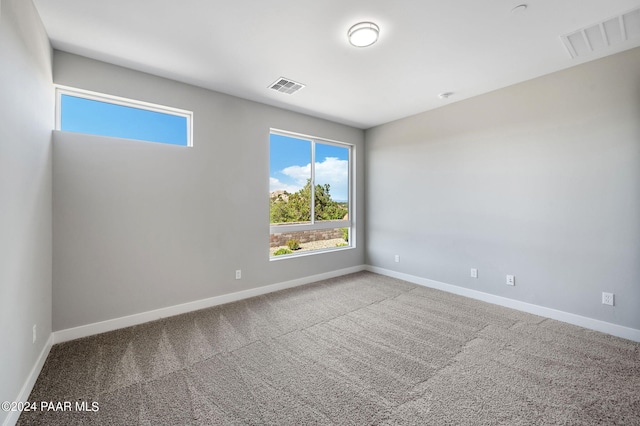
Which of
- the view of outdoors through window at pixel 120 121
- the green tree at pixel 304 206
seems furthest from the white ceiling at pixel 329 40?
the green tree at pixel 304 206

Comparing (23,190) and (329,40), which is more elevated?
(329,40)

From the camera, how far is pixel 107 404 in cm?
175

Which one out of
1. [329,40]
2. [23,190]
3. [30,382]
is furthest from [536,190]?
[30,382]

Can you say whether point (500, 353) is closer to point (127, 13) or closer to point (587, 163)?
point (587, 163)

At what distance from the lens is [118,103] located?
9.48 feet

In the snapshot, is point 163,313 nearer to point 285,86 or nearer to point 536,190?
point 285,86

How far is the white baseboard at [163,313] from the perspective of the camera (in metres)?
2.57

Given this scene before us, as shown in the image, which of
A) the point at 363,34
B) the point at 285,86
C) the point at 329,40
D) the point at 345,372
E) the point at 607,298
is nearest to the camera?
the point at 345,372

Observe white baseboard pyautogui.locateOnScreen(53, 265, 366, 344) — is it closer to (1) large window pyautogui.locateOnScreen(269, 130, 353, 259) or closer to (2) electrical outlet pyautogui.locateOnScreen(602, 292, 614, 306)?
(1) large window pyautogui.locateOnScreen(269, 130, 353, 259)

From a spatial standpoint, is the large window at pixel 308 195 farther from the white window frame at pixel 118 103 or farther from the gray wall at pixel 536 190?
the white window frame at pixel 118 103

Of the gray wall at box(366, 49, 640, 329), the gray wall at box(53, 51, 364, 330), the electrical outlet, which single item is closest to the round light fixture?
the gray wall at box(53, 51, 364, 330)

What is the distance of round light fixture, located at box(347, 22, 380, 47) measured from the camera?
2177 mm

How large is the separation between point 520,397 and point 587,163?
8.12 feet

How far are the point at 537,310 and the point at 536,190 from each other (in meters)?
1.40
